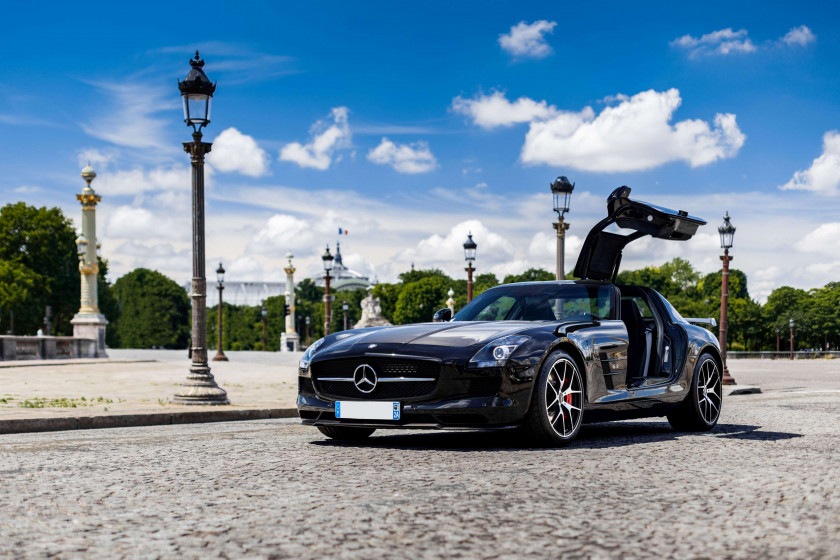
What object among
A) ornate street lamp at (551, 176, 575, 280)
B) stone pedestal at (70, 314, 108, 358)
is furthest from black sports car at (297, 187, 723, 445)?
stone pedestal at (70, 314, 108, 358)

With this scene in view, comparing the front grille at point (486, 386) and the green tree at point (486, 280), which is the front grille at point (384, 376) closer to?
the front grille at point (486, 386)

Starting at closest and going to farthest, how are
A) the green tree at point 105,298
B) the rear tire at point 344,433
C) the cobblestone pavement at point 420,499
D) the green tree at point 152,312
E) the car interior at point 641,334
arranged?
the cobblestone pavement at point 420,499
the rear tire at point 344,433
the car interior at point 641,334
the green tree at point 105,298
the green tree at point 152,312

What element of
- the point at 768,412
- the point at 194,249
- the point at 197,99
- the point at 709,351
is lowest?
the point at 768,412

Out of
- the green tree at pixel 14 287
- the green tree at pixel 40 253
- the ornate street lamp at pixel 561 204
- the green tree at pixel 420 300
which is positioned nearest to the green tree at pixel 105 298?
the green tree at pixel 40 253

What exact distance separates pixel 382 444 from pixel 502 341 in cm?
132

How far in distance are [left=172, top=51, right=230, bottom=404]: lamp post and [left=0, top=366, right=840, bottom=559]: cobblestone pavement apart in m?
5.32

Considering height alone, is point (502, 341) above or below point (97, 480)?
above

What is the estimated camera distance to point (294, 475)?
19.5ft

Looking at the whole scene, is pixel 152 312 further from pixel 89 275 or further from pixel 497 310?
pixel 497 310

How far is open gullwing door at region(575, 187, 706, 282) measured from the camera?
9602 mm

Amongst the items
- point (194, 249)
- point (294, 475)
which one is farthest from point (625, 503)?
point (194, 249)

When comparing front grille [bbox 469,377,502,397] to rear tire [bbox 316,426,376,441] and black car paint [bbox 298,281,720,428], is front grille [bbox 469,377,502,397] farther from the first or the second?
rear tire [bbox 316,426,376,441]

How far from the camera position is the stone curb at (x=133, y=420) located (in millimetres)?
10656

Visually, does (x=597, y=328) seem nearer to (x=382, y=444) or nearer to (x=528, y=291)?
Result: (x=528, y=291)
